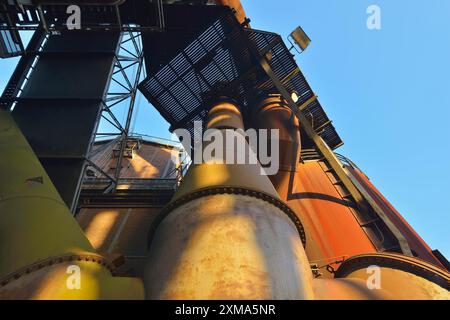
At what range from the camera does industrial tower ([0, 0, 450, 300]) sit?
3.35m

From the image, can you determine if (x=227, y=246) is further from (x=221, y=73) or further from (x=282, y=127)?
(x=221, y=73)

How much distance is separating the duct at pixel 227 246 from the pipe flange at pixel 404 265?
3.55 feet

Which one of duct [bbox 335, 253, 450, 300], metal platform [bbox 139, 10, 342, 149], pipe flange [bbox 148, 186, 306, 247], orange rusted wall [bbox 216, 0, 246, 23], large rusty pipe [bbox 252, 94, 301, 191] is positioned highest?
orange rusted wall [bbox 216, 0, 246, 23]

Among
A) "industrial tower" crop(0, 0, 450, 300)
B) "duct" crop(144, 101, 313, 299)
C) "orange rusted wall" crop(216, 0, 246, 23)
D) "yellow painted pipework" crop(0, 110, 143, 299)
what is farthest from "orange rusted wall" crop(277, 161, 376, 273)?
"orange rusted wall" crop(216, 0, 246, 23)

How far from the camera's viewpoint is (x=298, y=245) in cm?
389

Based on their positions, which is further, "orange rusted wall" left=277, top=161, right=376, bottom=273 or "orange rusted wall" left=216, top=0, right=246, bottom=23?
"orange rusted wall" left=216, top=0, right=246, bottom=23

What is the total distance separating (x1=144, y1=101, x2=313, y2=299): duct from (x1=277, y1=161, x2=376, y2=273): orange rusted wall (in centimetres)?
324

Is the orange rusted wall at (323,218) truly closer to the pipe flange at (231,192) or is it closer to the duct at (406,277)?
the duct at (406,277)

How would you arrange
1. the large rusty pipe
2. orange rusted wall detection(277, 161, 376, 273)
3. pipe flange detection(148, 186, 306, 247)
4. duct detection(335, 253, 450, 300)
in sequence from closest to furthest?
duct detection(335, 253, 450, 300) → pipe flange detection(148, 186, 306, 247) → orange rusted wall detection(277, 161, 376, 273) → the large rusty pipe

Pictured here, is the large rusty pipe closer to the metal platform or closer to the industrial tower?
the industrial tower

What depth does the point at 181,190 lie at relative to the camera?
475 centimetres
